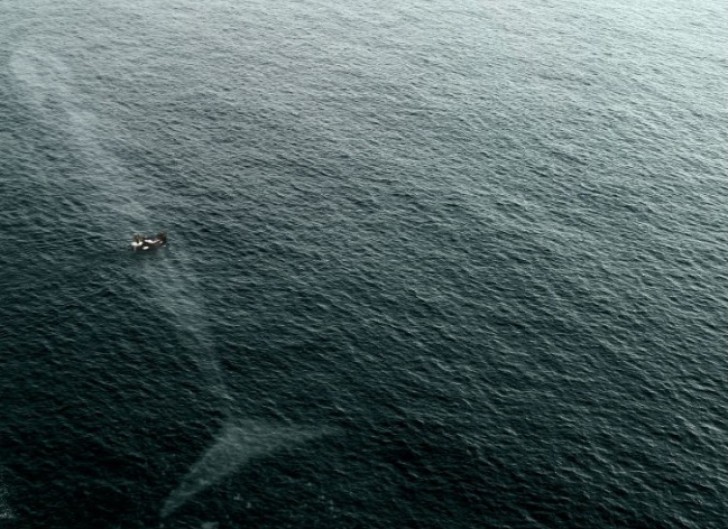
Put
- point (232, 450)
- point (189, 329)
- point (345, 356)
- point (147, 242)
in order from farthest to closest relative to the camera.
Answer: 1. point (147, 242)
2. point (189, 329)
3. point (345, 356)
4. point (232, 450)

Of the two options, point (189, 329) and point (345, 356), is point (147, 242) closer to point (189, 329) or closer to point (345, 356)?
point (189, 329)

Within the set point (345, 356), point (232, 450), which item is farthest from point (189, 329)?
point (232, 450)

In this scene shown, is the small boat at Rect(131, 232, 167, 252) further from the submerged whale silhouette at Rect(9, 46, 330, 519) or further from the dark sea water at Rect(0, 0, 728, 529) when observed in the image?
the submerged whale silhouette at Rect(9, 46, 330, 519)

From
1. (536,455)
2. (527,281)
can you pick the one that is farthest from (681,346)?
(536,455)

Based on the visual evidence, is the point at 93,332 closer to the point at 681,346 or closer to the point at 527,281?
the point at 527,281

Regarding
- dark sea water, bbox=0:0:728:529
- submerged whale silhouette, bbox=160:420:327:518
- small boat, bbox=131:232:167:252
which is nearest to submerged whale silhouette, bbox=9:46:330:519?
submerged whale silhouette, bbox=160:420:327:518

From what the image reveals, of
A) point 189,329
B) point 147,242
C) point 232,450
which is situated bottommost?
point 232,450

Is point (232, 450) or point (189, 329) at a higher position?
point (189, 329)

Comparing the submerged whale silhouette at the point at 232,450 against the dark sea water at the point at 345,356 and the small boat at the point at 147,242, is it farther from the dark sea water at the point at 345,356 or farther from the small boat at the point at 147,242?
the small boat at the point at 147,242
